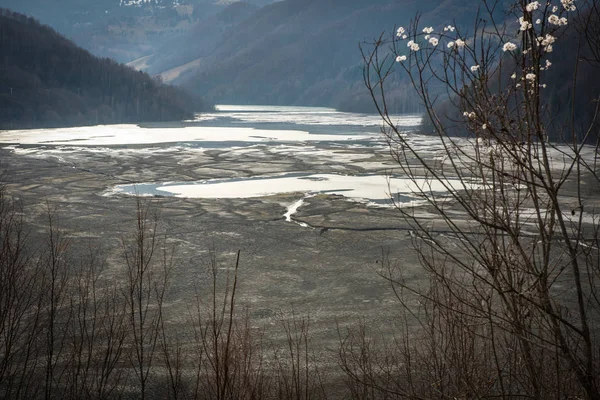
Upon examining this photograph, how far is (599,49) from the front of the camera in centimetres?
346

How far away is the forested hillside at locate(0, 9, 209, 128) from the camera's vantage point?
208ft

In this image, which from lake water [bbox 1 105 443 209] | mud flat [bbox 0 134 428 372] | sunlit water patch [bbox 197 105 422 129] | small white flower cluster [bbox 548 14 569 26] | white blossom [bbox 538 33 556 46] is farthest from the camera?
sunlit water patch [bbox 197 105 422 129]

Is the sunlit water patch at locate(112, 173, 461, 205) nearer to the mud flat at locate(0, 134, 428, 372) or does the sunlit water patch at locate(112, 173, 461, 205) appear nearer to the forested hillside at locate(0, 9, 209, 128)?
the mud flat at locate(0, 134, 428, 372)

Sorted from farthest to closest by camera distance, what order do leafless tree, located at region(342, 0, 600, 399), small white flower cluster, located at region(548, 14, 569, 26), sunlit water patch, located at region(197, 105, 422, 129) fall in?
1. sunlit water patch, located at region(197, 105, 422, 129)
2. leafless tree, located at region(342, 0, 600, 399)
3. small white flower cluster, located at region(548, 14, 569, 26)

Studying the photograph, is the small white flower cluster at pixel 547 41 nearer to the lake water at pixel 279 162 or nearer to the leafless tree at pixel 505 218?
the leafless tree at pixel 505 218

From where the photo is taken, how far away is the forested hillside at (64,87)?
63.5m

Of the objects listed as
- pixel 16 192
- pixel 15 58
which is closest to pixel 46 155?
pixel 16 192

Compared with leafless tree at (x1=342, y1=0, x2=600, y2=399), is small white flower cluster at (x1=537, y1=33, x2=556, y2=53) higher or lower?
higher

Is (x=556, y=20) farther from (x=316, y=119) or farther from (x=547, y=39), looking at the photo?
(x=316, y=119)

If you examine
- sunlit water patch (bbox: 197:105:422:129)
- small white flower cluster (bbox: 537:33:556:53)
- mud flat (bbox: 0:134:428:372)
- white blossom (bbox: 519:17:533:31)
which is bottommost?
mud flat (bbox: 0:134:428:372)

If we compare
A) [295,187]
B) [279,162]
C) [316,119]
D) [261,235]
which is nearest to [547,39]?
[261,235]

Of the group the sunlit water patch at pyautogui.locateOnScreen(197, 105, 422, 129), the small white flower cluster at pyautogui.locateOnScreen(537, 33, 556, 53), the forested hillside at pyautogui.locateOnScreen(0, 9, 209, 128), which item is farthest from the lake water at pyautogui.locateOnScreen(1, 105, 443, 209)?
the forested hillside at pyautogui.locateOnScreen(0, 9, 209, 128)

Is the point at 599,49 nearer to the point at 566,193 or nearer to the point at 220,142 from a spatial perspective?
the point at 566,193

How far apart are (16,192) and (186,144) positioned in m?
17.1
